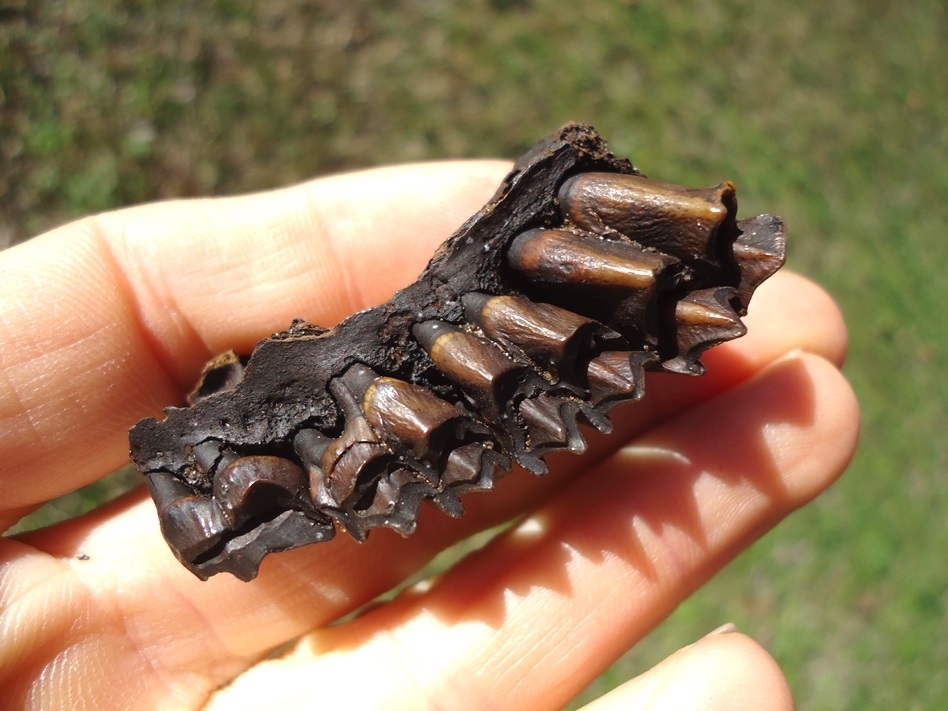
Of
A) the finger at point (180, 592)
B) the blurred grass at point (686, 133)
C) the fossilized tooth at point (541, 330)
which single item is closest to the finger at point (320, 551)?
the finger at point (180, 592)

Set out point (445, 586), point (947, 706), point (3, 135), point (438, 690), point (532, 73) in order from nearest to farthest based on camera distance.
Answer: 1. point (438, 690)
2. point (445, 586)
3. point (3, 135)
4. point (947, 706)
5. point (532, 73)

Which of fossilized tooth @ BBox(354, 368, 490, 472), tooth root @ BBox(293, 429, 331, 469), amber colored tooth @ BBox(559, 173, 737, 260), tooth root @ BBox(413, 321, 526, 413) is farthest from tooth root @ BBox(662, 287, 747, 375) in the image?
tooth root @ BBox(293, 429, 331, 469)

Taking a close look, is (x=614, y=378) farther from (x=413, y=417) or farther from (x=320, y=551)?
(x=320, y=551)

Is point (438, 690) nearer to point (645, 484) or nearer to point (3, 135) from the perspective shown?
point (645, 484)

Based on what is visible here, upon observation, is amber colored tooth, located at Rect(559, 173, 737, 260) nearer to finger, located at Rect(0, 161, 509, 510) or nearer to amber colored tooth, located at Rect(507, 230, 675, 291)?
amber colored tooth, located at Rect(507, 230, 675, 291)

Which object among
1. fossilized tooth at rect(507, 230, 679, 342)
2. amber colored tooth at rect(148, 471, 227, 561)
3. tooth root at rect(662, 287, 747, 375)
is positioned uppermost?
fossilized tooth at rect(507, 230, 679, 342)

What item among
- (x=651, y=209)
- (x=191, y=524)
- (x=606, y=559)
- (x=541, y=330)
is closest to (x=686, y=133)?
(x=651, y=209)

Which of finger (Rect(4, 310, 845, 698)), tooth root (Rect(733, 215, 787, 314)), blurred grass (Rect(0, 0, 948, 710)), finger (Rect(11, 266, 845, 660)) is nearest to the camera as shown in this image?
tooth root (Rect(733, 215, 787, 314))

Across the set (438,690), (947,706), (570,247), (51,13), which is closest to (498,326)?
(570,247)
